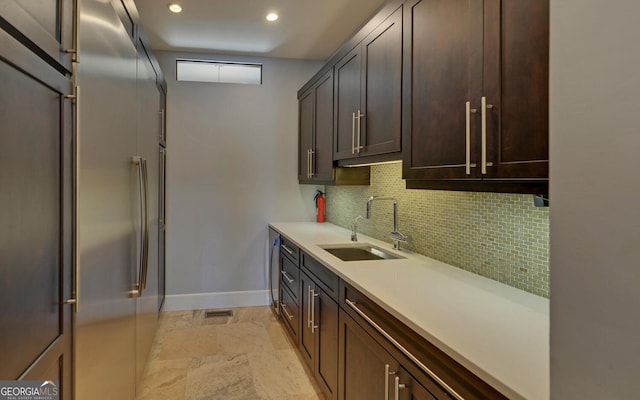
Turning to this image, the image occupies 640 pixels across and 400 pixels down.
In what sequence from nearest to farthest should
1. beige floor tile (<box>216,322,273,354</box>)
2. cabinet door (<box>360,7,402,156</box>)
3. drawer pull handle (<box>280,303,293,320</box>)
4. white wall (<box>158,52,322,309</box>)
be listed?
cabinet door (<box>360,7,402,156</box>) → beige floor tile (<box>216,322,273,354</box>) → drawer pull handle (<box>280,303,293,320</box>) → white wall (<box>158,52,322,309</box>)

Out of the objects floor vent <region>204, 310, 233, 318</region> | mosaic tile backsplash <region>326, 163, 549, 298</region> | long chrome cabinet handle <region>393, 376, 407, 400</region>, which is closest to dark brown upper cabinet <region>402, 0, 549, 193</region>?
mosaic tile backsplash <region>326, 163, 549, 298</region>

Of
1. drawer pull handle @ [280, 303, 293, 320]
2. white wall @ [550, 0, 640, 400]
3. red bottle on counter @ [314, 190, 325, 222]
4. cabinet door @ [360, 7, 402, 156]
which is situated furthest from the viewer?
red bottle on counter @ [314, 190, 325, 222]

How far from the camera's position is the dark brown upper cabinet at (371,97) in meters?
2.09

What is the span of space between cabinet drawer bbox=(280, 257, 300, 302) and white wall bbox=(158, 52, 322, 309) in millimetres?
833

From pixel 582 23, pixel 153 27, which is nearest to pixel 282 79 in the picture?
pixel 153 27

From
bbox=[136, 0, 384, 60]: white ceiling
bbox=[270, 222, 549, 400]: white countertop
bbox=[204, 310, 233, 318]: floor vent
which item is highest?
bbox=[136, 0, 384, 60]: white ceiling

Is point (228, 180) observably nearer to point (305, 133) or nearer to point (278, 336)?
point (305, 133)

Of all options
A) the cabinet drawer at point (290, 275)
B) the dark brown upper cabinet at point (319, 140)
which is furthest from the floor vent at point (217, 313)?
the dark brown upper cabinet at point (319, 140)

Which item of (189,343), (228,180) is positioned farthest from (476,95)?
(228,180)

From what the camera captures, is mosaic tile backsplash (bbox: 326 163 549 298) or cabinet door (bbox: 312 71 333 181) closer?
mosaic tile backsplash (bbox: 326 163 549 298)

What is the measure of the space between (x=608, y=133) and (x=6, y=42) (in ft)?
3.78

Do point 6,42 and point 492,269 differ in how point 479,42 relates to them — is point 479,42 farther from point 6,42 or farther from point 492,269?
point 6,42

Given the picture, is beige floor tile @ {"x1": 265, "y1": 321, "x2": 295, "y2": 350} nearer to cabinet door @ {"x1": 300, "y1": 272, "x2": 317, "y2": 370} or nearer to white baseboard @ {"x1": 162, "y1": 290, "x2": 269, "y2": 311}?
cabinet door @ {"x1": 300, "y1": 272, "x2": 317, "y2": 370}

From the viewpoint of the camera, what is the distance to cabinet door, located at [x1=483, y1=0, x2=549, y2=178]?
1.14 meters
